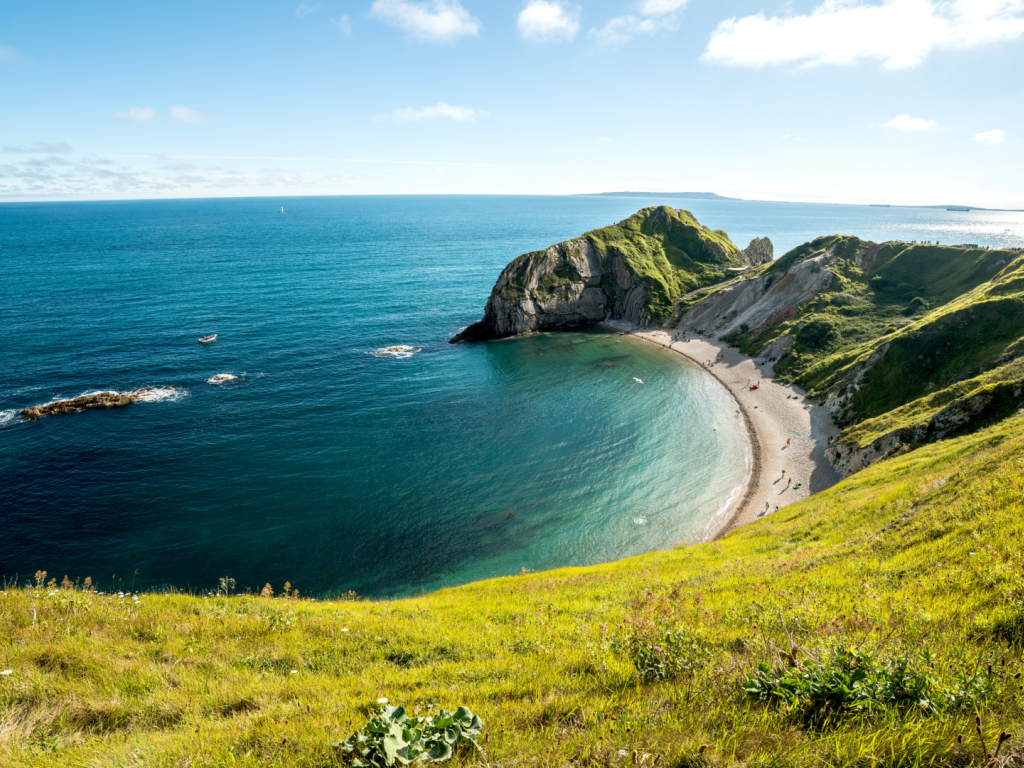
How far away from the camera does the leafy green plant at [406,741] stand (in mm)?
4777

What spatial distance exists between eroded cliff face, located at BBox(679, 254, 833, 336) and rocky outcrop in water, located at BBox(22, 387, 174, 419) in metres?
93.2

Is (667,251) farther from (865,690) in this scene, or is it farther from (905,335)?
(865,690)

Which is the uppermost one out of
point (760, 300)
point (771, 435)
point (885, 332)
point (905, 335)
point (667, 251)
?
point (667, 251)

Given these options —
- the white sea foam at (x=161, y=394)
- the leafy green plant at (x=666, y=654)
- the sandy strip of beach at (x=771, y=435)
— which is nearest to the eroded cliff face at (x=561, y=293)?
the sandy strip of beach at (x=771, y=435)

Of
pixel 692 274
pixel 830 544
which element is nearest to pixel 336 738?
pixel 830 544

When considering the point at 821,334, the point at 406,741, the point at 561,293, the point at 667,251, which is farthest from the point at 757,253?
the point at 406,741

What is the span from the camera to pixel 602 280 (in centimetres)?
10288

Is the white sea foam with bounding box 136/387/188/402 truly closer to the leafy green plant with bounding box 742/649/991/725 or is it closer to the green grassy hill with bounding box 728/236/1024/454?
the leafy green plant with bounding box 742/649/991/725

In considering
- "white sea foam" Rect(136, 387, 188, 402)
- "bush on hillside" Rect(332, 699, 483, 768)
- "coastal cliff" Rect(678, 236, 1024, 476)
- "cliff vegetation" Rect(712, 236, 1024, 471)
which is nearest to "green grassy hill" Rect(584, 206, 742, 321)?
"coastal cliff" Rect(678, 236, 1024, 476)

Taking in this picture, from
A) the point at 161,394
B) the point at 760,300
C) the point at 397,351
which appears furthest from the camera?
the point at 760,300

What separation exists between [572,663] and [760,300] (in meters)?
93.2

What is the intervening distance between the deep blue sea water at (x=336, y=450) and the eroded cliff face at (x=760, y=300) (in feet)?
57.5

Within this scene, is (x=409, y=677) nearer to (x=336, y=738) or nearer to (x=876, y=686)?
(x=336, y=738)

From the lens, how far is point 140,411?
53656 mm
